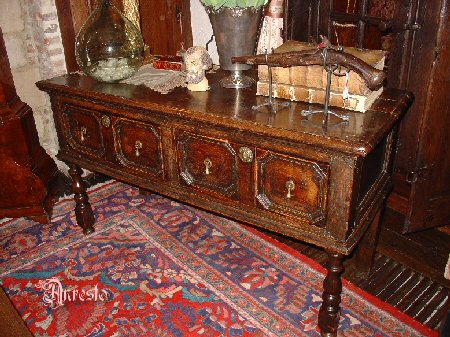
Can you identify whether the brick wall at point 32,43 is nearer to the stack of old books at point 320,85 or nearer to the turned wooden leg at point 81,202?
the turned wooden leg at point 81,202

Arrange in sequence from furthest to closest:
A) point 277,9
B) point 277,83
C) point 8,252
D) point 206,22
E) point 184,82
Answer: point 206,22 < point 277,9 < point 8,252 < point 184,82 < point 277,83

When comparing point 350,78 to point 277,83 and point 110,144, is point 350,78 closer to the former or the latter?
point 277,83

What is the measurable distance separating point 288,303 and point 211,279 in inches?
18.5

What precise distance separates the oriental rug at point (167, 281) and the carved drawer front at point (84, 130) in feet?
2.34

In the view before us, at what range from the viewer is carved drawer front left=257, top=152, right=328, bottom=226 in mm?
1673

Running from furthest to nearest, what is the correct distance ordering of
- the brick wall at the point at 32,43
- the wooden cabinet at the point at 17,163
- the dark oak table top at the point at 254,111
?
the brick wall at the point at 32,43 → the wooden cabinet at the point at 17,163 → the dark oak table top at the point at 254,111

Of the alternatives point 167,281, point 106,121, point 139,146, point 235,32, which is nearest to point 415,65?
point 235,32

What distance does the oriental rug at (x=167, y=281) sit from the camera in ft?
7.07

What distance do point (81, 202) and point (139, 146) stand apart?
86 cm

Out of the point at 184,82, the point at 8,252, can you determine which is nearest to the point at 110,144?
the point at 184,82

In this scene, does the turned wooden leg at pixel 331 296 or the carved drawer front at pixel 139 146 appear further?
the carved drawer front at pixel 139 146

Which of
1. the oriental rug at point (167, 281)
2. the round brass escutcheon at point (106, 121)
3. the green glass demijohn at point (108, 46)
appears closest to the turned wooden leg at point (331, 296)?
the oriental rug at point (167, 281)

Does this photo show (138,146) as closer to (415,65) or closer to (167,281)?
(167,281)

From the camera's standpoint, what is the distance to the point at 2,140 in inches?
112
